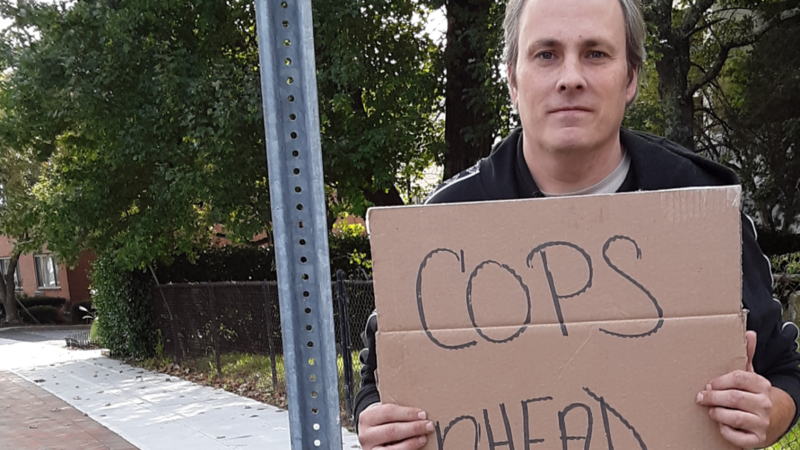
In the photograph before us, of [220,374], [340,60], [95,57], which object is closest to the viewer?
[340,60]

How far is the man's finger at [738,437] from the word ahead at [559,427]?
0.13m

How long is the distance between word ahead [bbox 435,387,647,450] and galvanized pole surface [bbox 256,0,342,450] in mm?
216

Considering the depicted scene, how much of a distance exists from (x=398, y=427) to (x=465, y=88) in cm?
888

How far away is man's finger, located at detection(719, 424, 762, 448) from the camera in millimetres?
1257

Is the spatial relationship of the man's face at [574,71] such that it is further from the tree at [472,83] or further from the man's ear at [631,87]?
the tree at [472,83]

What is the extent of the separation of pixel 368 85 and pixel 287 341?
26.7 feet

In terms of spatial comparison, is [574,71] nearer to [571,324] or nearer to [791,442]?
[571,324]

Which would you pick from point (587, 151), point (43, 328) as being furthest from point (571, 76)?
point (43, 328)

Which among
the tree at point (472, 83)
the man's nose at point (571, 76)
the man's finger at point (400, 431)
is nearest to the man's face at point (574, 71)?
the man's nose at point (571, 76)

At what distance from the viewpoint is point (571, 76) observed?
4.68 feet

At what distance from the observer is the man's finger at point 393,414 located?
4.24 ft

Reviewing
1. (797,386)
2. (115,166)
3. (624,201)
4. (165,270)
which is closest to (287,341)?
(624,201)

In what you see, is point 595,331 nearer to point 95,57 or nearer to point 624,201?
point 624,201

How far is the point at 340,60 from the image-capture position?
870 centimetres
